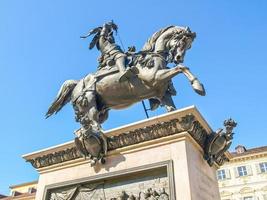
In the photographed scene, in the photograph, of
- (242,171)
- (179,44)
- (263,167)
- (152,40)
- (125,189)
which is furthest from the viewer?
(242,171)

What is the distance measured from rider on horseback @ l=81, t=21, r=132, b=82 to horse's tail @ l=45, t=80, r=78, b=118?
2.85 ft

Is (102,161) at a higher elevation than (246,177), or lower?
lower

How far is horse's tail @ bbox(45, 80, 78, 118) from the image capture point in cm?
743

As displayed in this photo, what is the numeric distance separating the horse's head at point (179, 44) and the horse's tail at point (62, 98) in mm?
2489

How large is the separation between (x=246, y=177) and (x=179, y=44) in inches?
1591

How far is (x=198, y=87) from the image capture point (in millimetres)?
5445

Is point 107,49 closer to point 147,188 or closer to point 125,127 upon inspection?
point 125,127

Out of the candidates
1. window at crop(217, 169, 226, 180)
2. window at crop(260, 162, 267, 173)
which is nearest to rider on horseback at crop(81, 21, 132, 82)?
window at crop(217, 169, 226, 180)

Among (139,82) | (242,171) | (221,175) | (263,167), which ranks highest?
(263,167)

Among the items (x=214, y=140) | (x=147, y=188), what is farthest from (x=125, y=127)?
(x=214, y=140)

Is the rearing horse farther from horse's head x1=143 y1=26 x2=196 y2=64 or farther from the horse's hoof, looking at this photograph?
the horse's hoof

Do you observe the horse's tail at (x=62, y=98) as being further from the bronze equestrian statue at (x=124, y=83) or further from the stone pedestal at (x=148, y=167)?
the stone pedestal at (x=148, y=167)

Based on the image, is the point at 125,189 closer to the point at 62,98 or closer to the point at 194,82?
the point at 194,82

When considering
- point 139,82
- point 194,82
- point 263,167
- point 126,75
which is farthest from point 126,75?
point 263,167
